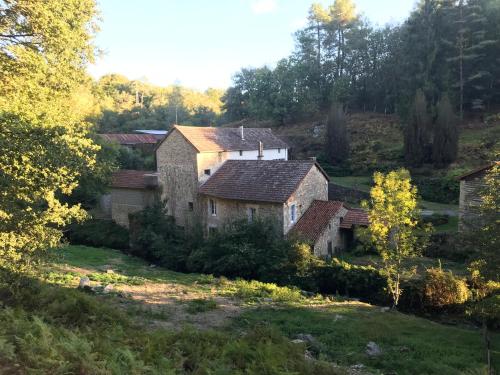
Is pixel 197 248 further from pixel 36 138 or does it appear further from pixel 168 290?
pixel 36 138

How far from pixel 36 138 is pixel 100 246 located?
2487 cm

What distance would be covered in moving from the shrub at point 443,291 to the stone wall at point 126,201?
22256mm

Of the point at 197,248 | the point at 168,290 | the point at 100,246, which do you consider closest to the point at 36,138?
the point at 168,290

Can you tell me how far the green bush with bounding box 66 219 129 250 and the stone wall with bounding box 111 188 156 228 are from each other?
0.84 m

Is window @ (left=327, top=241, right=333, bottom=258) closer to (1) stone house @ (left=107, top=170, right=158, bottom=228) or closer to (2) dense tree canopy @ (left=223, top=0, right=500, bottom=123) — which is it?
(1) stone house @ (left=107, top=170, right=158, bottom=228)

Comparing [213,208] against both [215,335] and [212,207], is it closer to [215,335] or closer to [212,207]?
[212,207]

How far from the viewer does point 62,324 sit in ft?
33.1

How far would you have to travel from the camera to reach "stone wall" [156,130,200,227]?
31.0 meters

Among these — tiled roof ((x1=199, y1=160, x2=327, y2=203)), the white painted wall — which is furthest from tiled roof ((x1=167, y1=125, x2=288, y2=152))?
tiled roof ((x1=199, y1=160, x2=327, y2=203))

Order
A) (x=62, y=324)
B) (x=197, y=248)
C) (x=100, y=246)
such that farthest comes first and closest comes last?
(x=100, y=246)
(x=197, y=248)
(x=62, y=324)

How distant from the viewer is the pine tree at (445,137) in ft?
129

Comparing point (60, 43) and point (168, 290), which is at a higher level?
point (60, 43)

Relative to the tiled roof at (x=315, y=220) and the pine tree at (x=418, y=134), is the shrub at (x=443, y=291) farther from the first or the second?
the pine tree at (x=418, y=134)

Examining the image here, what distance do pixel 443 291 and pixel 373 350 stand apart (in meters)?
7.98
